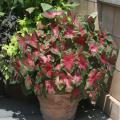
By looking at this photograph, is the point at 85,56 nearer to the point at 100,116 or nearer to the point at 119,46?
the point at 119,46

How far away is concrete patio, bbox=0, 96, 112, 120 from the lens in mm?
4629

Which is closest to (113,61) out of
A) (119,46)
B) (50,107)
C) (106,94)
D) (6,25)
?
(119,46)

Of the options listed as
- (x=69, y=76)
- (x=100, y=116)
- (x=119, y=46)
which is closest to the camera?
(x=69, y=76)

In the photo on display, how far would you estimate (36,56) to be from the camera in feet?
13.1

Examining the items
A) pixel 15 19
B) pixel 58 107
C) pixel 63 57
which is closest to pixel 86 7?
pixel 15 19

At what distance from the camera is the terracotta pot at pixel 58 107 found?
165 inches

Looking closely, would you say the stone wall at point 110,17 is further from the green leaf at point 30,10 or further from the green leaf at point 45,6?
the green leaf at point 30,10

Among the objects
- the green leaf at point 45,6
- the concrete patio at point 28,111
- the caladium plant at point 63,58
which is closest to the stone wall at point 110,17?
the caladium plant at point 63,58

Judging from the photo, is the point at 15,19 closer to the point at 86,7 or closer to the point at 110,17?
the point at 86,7

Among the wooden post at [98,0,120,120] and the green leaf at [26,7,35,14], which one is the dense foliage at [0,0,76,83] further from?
the wooden post at [98,0,120,120]

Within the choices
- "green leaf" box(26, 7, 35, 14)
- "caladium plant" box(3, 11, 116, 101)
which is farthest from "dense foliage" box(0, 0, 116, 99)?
"green leaf" box(26, 7, 35, 14)

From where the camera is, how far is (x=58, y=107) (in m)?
4.27

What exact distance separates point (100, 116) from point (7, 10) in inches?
65.1

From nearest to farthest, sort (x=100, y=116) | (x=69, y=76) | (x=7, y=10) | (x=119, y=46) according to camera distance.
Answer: (x=69, y=76)
(x=119, y=46)
(x=100, y=116)
(x=7, y=10)
